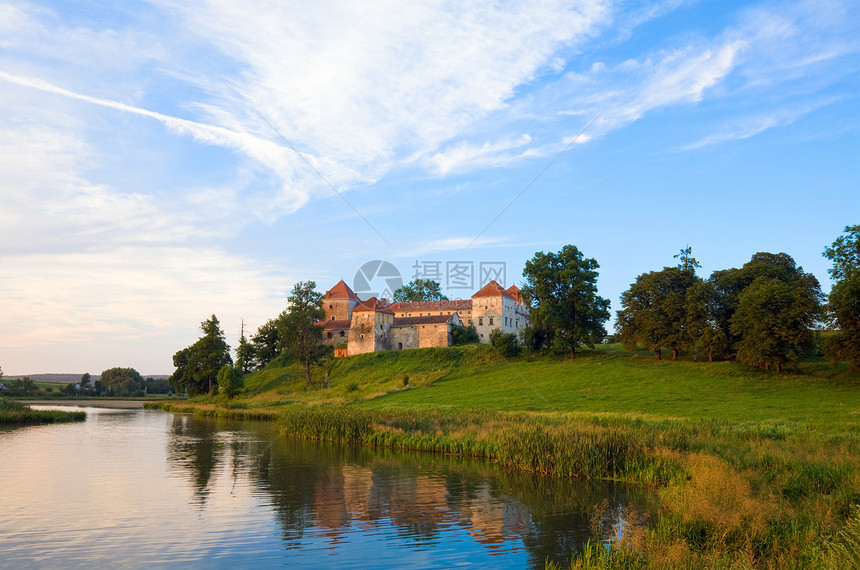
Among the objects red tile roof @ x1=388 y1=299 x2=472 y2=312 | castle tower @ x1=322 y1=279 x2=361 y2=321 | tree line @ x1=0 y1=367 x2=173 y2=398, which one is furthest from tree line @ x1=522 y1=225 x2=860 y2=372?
tree line @ x1=0 y1=367 x2=173 y2=398

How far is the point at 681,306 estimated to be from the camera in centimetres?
5878

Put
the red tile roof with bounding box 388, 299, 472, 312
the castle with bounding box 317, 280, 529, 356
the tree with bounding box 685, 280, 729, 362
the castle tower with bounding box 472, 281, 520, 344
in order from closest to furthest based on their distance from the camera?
1. the tree with bounding box 685, 280, 729, 362
2. the castle with bounding box 317, 280, 529, 356
3. the castle tower with bounding box 472, 281, 520, 344
4. the red tile roof with bounding box 388, 299, 472, 312

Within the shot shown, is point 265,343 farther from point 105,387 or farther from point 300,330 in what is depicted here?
point 105,387

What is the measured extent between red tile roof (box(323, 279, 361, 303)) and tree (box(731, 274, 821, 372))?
70582 mm

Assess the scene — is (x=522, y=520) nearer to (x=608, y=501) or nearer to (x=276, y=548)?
(x=608, y=501)

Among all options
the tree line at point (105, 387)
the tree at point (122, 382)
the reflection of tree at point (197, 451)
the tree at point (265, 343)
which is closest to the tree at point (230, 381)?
the reflection of tree at point (197, 451)

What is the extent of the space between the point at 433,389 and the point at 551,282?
21.1 metres

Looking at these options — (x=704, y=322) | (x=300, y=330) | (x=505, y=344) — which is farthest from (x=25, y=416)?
(x=704, y=322)

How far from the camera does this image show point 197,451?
29969mm

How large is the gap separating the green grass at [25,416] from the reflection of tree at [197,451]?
929 centimetres

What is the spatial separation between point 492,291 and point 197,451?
67008mm

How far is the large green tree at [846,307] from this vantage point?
142ft

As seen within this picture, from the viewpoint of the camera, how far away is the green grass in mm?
42062

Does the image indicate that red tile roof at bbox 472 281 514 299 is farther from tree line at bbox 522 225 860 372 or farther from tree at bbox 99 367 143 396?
tree at bbox 99 367 143 396
